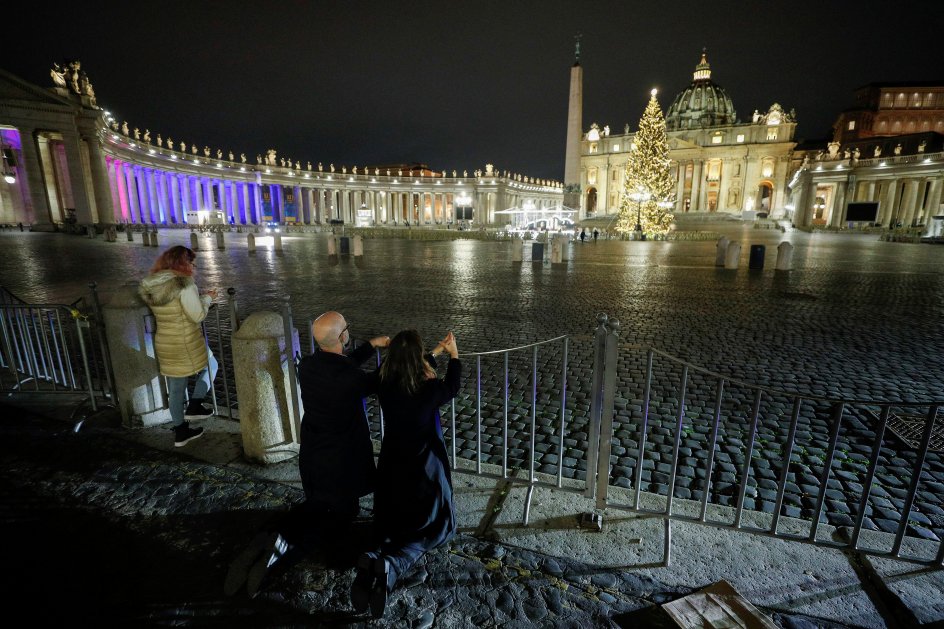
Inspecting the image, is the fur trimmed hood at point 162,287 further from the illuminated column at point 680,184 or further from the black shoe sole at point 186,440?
the illuminated column at point 680,184

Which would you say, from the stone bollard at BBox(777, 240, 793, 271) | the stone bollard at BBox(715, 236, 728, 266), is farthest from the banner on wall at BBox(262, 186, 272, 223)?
the stone bollard at BBox(777, 240, 793, 271)

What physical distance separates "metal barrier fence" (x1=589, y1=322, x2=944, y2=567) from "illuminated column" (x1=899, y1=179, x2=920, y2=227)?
61741 millimetres

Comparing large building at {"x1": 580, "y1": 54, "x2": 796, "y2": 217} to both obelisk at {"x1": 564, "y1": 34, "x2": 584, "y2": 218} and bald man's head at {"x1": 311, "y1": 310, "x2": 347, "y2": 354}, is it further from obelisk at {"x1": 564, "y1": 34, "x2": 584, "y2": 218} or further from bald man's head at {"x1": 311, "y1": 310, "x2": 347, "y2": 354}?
bald man's head at {"x1": 311, "y1": 310, "x2": 347, "y2": 354}

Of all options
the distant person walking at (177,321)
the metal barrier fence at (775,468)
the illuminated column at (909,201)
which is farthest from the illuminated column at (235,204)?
the illuminated column at (909,201)

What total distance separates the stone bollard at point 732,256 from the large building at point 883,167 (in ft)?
85.9

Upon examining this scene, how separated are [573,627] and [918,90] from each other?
9483 centimetres

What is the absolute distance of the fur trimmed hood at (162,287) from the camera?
4.21m

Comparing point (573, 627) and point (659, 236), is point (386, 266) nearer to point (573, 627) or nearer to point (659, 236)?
point (573, 627)

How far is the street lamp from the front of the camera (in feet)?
123

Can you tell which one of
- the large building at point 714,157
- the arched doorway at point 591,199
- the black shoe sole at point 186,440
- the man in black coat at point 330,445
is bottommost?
the black shoe sole at point 186,440

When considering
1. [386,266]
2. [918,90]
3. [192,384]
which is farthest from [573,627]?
[918,90]

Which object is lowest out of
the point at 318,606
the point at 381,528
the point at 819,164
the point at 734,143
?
the point at 318,606

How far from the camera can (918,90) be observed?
65.8 metres

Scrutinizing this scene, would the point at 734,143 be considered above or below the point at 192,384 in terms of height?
above
